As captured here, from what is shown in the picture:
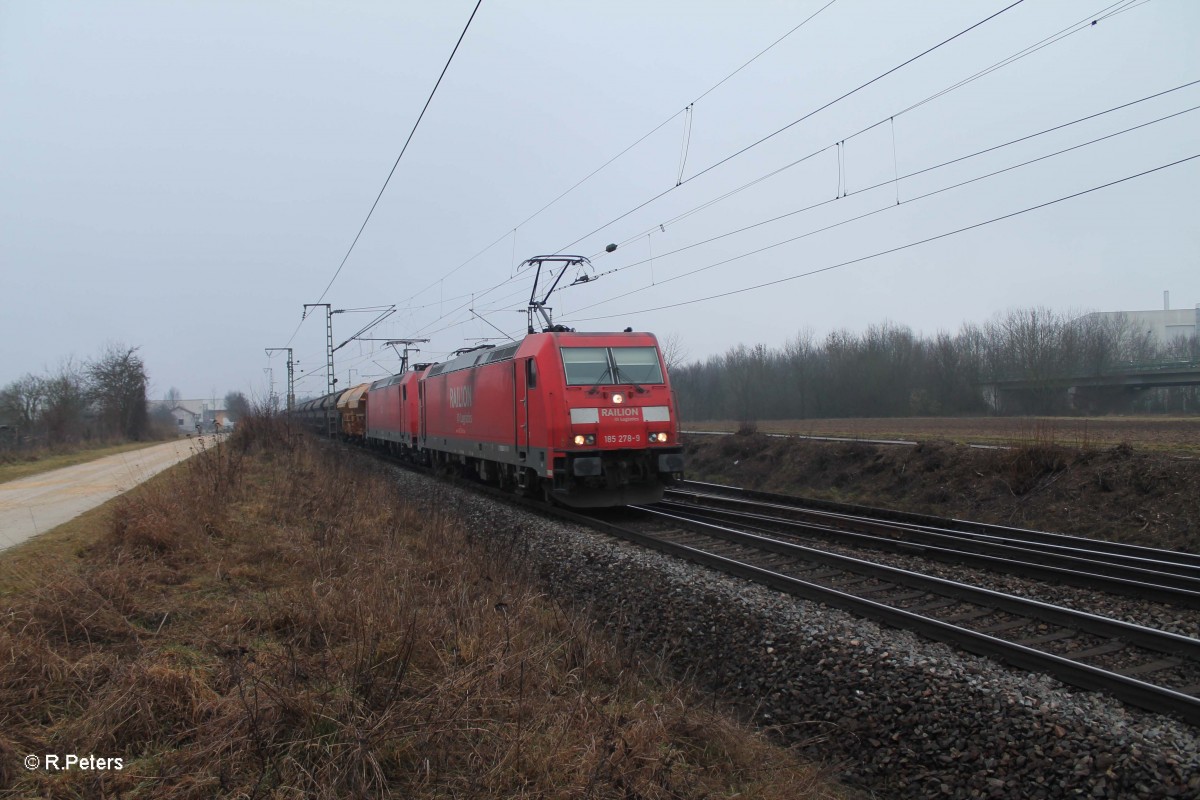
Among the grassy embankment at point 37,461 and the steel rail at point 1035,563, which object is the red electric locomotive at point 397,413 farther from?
the steel rail at point 1035,563

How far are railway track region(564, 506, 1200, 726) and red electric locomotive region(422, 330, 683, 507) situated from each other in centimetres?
308

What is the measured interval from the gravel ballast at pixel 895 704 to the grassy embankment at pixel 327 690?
524 millimetres

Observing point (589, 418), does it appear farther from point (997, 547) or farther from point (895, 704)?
point (895, 704)

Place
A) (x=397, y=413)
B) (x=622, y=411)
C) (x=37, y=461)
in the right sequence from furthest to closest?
(x=37, y=461) → (x=397, y=413) → (x=622, y=411)

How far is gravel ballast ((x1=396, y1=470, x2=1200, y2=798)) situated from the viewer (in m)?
4.13

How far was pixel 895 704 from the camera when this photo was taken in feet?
16.6

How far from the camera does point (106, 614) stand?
16.7 feet

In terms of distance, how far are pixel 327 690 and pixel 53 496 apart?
1304 cm

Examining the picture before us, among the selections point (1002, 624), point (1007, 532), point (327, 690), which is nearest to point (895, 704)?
point (1002, 624)

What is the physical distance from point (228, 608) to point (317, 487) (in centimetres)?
774

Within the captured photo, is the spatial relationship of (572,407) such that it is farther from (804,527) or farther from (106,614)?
(106,614)

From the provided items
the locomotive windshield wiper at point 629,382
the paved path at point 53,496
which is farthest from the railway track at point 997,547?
the paved path at point 53,496

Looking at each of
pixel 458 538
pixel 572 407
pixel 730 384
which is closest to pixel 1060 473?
pixel 572 407

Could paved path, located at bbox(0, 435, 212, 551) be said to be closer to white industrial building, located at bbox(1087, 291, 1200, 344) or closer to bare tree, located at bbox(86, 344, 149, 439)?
bare tree, located at bbox(86, 344, 149, 439)
